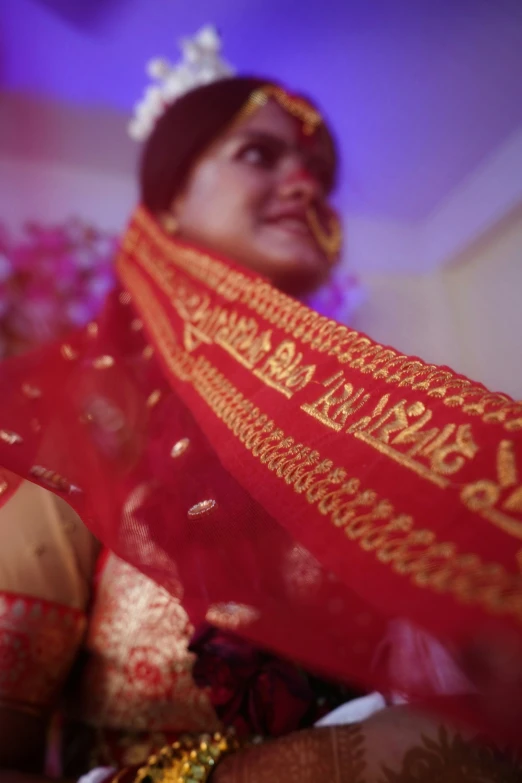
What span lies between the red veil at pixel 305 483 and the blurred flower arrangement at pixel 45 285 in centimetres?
66

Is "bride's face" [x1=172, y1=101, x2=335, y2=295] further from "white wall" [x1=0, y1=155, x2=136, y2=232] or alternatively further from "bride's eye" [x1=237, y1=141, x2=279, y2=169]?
"white wall" [x1=0, y1=155, x2=136, y2=232]

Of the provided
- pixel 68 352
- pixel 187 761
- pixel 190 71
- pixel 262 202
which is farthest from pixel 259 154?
pixel 187 761

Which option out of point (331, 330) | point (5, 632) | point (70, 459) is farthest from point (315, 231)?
point (5, 632)

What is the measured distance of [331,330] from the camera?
0.47 m

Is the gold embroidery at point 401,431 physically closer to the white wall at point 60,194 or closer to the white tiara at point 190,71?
the white tiara at point 190,71

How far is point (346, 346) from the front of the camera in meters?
0.44

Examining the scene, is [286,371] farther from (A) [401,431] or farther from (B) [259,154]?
(B) [259,154]

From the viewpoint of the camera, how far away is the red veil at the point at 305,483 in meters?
0.25

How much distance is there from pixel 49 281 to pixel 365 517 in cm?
116

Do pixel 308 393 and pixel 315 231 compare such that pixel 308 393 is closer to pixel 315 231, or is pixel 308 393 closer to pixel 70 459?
pixel 70 459

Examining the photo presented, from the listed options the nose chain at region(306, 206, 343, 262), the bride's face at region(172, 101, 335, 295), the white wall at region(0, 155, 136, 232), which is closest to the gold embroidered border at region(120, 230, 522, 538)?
the bride's face at region(172, 101, 335, 295)

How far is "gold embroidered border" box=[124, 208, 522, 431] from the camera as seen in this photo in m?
0.32

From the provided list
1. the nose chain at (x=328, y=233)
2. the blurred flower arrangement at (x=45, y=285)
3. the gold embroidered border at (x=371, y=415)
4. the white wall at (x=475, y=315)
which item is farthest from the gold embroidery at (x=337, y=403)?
the blurred flower arrangement at (x=45, y=285)

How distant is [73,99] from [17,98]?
5.6 inches
